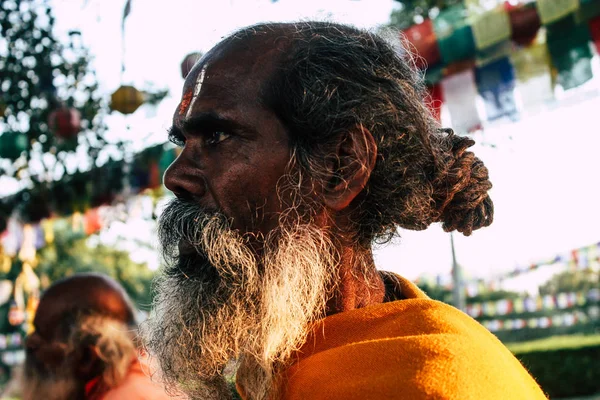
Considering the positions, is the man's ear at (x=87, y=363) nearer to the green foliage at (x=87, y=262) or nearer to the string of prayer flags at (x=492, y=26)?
the string of prayer flags at (x=492, y=26)

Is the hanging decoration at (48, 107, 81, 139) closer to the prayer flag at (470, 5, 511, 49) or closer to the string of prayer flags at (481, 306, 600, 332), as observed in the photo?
the prayer flag at (470, 5, 511, 49)

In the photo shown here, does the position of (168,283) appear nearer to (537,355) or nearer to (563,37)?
(563,37)

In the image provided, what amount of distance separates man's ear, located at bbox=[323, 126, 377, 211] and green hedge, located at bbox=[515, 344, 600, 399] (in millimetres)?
13335

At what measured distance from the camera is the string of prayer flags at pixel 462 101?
4.54 meters

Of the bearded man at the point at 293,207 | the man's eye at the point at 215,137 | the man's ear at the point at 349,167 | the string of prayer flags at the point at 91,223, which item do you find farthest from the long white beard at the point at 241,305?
the string of prayer flags at the point at 91,223

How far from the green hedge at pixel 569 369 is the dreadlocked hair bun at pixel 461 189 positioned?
13.1 metres

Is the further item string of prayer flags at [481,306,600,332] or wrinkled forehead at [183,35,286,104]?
string of prayer flags at [481,306,600,332]

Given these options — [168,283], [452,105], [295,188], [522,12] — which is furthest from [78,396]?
[522,12]

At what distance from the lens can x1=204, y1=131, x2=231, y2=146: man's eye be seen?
5.92ft

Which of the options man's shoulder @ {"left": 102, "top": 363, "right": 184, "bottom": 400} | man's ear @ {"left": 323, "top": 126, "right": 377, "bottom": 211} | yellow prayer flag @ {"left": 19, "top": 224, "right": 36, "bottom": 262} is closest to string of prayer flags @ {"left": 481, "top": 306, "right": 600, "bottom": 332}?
yellow prayer flag @ {"left": 19, "top": 224, "right": 36, "bottom": 262}

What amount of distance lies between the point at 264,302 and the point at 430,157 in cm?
62

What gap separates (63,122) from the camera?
5.03 meters

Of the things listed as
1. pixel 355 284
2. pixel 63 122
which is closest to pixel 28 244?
pixel 63 122

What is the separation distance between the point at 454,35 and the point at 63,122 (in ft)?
9.42
